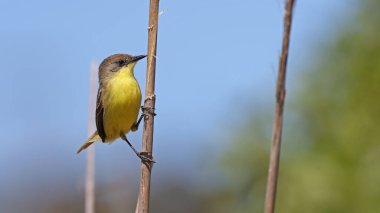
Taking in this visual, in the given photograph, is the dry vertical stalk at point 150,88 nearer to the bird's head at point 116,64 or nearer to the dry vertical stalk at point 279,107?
the dry vertical stalk at point 279,107

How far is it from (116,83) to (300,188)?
2.05m

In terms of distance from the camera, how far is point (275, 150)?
6.04 ft

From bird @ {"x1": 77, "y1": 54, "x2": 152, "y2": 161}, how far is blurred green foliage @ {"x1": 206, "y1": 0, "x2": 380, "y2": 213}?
1.86m

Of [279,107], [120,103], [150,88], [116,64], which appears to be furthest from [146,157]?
[116,64]

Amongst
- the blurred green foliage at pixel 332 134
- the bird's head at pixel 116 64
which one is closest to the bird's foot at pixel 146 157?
the bird's head at pixel 116 64

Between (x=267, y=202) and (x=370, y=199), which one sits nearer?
(x=267, y=202)

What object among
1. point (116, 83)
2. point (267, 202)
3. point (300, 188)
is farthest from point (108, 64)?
point (267, 202)

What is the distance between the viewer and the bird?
4.73m

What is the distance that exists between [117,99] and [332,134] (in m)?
2.20

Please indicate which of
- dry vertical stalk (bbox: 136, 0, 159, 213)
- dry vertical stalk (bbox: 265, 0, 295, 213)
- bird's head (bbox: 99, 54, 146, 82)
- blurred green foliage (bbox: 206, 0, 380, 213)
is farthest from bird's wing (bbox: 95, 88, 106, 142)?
dry vertical stalk (bbox: 265, 0, 295, 213)

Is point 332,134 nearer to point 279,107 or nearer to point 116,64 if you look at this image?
point 116,64

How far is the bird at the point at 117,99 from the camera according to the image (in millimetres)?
4730

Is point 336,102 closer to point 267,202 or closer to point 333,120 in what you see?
point 333,120

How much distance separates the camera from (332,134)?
20.9 feet
